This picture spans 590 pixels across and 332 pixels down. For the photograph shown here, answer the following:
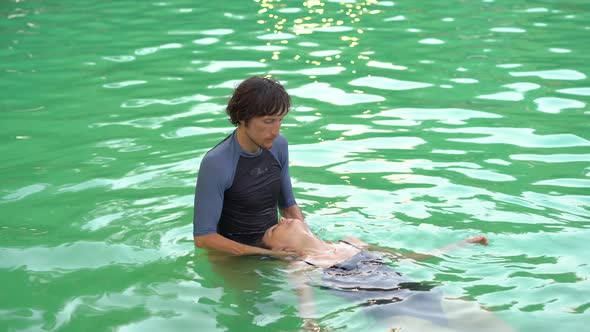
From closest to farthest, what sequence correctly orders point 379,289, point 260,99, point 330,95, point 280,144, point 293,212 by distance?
1. point 379,289
2. point 260,99
3. point 280,144
4. point 293,212
5. point 330,95

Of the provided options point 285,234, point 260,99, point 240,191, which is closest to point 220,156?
point 240,191

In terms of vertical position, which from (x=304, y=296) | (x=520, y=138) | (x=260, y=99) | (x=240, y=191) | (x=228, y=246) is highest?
(x=260, y=99)

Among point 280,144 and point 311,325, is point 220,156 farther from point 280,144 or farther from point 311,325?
point 311,325

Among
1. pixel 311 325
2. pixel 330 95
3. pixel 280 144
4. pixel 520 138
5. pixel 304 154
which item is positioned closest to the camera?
pixel 311 325

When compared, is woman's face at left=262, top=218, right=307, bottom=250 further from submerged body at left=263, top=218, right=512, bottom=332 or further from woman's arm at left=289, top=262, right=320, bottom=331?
woman's arm at left=289, top=262, right=320, bottom=331

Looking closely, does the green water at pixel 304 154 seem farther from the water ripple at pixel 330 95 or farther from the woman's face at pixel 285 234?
the woman's face at pixel 285 234

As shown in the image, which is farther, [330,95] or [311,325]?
[330,95]

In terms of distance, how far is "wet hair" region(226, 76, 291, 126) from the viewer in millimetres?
5676

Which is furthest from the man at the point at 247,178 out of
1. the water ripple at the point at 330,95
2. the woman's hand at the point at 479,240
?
the water ripple at the point at 330,95

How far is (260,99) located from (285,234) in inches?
38.6

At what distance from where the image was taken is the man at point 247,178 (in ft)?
18.8

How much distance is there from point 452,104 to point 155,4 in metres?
8.11

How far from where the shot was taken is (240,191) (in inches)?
242

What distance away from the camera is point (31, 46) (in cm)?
1313
